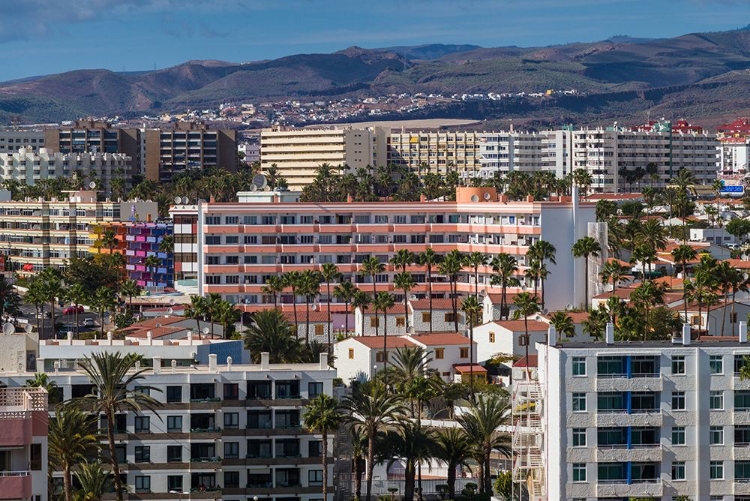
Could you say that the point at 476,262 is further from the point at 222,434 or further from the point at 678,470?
the point at 678,470

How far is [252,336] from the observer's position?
111000 mm

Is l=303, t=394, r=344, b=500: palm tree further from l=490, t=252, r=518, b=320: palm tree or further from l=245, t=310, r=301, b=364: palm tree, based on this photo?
l=490, t=252, r=518, b=320: palm tree

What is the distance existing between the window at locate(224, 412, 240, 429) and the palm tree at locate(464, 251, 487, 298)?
6267 cm

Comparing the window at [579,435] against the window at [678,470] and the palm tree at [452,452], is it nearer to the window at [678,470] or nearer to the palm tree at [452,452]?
the window at [678,470]

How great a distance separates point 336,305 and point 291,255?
8426 mm

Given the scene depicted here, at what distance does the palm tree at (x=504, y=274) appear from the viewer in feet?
448

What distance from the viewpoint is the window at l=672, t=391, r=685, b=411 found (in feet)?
229

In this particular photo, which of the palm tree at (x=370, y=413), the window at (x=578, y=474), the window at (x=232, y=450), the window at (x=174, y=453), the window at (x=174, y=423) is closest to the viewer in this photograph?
the window at (x=578, y=474)

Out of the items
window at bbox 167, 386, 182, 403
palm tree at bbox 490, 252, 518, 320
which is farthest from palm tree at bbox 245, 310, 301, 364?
palm tree at bbox 490, 252, 518, 320

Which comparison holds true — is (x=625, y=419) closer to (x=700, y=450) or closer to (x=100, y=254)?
(x=700, y=450)

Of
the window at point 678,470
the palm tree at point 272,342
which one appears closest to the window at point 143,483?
the window at point 678,470

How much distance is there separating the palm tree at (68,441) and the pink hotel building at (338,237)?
80351 millimetres

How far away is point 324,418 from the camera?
252 feet

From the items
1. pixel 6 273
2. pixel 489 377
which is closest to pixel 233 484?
pixel 489 377
